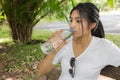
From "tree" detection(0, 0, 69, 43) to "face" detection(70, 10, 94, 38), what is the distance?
6.36 meters

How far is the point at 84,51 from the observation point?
9.53 ft

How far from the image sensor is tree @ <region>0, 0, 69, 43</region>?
9266 mm

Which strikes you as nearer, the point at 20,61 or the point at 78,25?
the point at 78,25

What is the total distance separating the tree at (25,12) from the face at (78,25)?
20.9ft

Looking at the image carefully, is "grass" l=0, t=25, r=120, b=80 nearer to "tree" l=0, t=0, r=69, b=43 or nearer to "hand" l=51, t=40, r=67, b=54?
"tree" l=0, t=0, r=69, b=43

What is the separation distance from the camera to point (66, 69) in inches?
114

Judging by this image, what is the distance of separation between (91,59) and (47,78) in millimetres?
481

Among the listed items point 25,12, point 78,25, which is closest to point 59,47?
point 78,25

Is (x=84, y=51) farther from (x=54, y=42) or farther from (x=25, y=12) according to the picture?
(x=25, y=12)

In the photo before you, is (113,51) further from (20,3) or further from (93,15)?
(20,3)

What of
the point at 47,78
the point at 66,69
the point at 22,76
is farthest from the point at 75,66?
the point at 22,76

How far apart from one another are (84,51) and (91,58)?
102mm

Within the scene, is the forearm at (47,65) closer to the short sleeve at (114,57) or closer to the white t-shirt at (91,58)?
the white t-shirt at (91,58)

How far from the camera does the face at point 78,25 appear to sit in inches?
108
